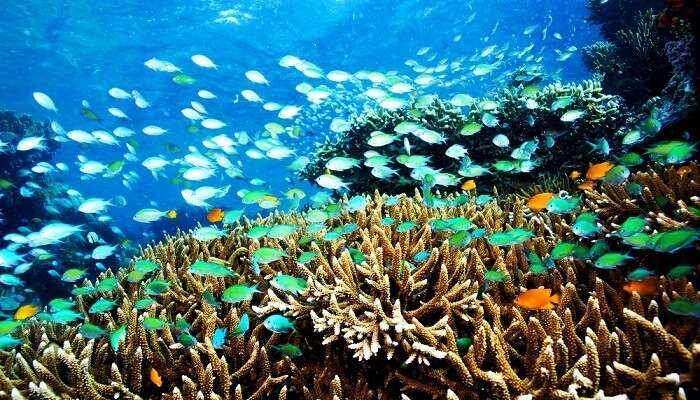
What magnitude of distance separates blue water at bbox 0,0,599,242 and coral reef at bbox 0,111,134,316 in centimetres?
652

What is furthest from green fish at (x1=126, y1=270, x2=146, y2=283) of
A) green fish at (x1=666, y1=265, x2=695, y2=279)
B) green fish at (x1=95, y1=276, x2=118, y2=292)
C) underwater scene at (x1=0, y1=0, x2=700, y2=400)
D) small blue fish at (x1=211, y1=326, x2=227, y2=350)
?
green fish at (x1=666, y1=265, x2=695, y2=279)

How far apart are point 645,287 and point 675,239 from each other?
0.41 m

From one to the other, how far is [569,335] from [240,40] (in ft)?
115

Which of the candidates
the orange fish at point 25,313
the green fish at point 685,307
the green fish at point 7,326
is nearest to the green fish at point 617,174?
the green fish at point 685,307

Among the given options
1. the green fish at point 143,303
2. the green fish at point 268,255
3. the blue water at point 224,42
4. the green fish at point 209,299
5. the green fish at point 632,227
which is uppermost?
the blue water at point 224,42

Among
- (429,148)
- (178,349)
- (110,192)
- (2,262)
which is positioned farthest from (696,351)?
(110,192)

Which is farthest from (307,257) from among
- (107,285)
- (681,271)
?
(681,271)

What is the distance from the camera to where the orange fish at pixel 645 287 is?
2.83 metres

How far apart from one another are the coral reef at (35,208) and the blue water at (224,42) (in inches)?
257

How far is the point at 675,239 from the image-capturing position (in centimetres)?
270

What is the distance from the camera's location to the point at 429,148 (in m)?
7.56

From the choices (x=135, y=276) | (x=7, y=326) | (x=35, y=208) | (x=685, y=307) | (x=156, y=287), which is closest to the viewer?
(x=685, y=307)

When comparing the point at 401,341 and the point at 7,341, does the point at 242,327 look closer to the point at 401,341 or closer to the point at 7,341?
the point at 401,341

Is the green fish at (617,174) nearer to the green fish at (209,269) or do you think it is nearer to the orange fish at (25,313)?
the green fish at (209,269)
